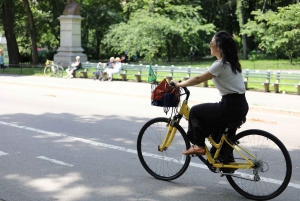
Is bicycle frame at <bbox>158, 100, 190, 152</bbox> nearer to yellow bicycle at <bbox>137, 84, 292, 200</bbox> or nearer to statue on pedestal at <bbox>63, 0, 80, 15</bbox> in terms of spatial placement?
yellow bicycle at <bbox>137, 84, 292, 200</bbox>

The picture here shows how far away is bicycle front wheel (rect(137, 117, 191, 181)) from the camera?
5.60 metres

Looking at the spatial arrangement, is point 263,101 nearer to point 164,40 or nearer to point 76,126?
point 76,126

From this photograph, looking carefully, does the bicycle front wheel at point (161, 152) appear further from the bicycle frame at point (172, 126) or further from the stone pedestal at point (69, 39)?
the stone pedestal at point (69, 39)

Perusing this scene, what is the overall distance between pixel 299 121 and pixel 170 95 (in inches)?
272

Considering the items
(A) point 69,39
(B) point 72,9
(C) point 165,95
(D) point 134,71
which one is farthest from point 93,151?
(B) point 72,9

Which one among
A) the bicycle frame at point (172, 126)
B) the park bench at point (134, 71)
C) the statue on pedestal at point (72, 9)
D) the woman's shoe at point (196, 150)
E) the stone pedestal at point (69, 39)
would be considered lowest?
the woman's shoe at point (196, 150)

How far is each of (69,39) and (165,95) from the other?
81.0ft

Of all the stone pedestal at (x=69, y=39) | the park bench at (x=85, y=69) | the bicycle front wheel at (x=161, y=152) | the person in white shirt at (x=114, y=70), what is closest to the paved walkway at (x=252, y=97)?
the person in white shirt at (x=114, y=70)

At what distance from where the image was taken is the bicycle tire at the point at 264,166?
4848 mm

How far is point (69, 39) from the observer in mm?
29062

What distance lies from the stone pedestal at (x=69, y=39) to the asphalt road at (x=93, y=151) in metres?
14.5

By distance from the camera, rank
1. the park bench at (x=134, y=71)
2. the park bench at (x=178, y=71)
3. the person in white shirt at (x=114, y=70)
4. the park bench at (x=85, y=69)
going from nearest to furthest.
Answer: the park bench at (x=178, y=71), the park bench at (x=134, y=71), the person in white shirt at (x=114, y=70), the park bench at (x=85, y=69)

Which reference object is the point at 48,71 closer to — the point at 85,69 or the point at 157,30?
the point at 85,69

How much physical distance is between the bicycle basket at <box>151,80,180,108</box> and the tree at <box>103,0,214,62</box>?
90.7 ft
